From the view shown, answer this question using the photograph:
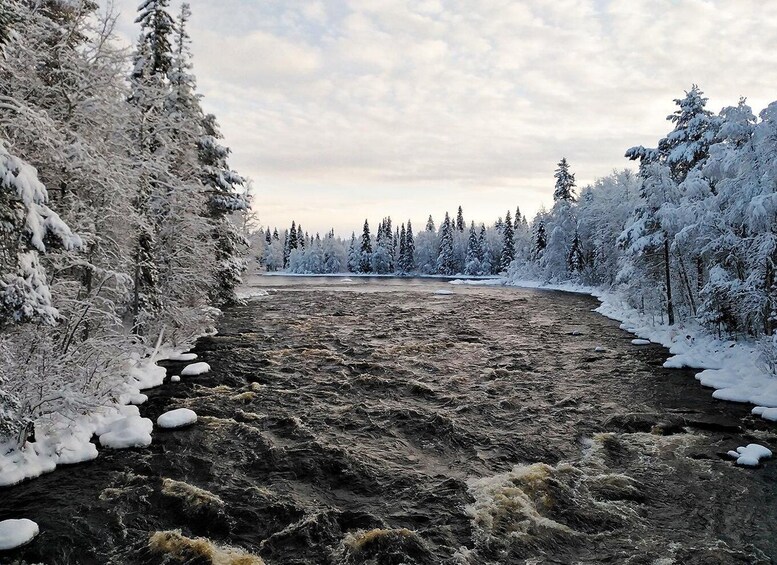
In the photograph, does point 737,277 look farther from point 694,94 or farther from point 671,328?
point 694,94

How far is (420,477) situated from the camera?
919cm

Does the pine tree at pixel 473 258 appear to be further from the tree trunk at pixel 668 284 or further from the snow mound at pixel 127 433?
the snow mound at pixel 127 433

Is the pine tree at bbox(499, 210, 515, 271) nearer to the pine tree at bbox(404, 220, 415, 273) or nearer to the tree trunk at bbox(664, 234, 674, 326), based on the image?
the pine tree at bbox(404, 220, 415, 273)

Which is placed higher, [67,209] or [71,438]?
[67,209]

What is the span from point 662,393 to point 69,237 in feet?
53.0

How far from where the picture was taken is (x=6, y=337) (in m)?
8.66

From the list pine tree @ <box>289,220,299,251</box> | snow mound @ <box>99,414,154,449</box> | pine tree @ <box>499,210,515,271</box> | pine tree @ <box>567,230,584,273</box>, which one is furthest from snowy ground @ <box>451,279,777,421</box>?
pine tree @ <box>289,220,299,251</box>

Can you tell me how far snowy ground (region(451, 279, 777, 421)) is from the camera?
13789 mm

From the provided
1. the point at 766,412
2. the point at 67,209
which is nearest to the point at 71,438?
the point at 67,209

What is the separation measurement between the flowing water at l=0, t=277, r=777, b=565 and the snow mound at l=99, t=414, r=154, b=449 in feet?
0.99

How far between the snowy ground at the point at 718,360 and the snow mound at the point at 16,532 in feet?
53.4

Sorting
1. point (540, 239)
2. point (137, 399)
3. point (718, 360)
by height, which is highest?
point (540, 239)

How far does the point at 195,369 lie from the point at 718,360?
19.8 m

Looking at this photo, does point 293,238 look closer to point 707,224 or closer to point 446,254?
point 446,254
